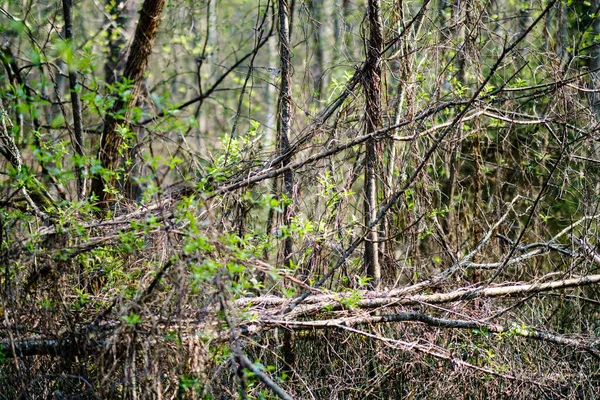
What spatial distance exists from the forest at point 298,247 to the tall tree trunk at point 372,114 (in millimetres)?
13

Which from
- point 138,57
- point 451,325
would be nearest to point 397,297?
point 451,325

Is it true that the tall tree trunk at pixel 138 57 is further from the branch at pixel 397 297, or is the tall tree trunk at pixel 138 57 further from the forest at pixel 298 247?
the branch at pixel 397 297

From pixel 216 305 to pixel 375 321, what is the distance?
1.54 m

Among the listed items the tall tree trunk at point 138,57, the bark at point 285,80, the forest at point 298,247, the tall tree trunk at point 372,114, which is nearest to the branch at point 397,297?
the forest at point 298,247

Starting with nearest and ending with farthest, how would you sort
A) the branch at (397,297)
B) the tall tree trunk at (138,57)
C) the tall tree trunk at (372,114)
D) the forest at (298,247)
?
the forest at (298,247), the branch at (397,297), the tall tree trunk at (372,114), the tall tree trunk at (138,57)

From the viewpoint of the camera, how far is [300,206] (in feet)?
17.3

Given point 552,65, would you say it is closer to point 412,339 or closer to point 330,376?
point 412,339

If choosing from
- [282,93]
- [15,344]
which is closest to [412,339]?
[282,93]

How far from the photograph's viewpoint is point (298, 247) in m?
5.16

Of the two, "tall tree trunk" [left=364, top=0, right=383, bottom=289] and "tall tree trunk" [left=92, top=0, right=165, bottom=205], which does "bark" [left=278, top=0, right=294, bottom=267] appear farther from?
"tall tree trunk" [left=92, top=0, right=165, bottom=205]

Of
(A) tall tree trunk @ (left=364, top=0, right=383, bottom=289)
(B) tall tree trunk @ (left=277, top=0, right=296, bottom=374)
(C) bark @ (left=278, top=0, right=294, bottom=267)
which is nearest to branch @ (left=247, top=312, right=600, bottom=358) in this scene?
(A) tall tree trunk @ (left=364, top=0, right=383, bottom=289)

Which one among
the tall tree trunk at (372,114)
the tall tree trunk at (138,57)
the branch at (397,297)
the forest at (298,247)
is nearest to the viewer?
the forest at (298,247)

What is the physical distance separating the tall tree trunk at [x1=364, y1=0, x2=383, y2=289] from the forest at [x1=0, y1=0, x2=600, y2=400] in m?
0.01

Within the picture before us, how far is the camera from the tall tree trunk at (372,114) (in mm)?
5184
